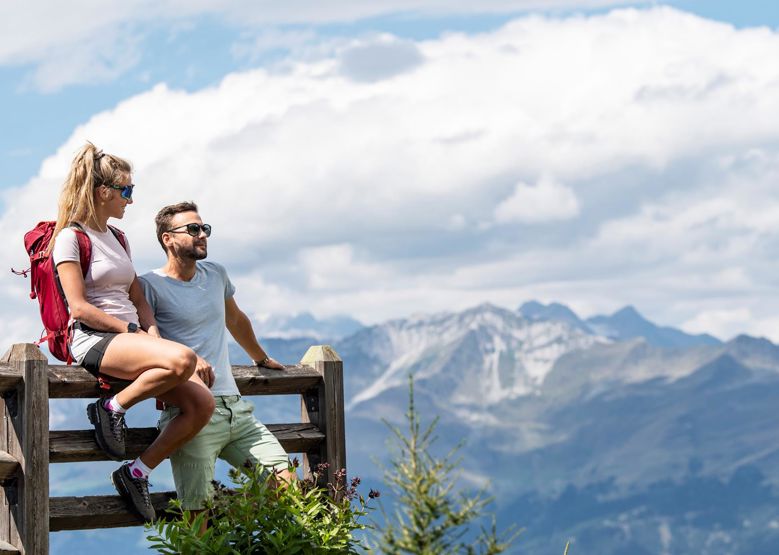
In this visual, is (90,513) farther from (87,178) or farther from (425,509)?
(425,509)

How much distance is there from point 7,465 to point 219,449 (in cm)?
150

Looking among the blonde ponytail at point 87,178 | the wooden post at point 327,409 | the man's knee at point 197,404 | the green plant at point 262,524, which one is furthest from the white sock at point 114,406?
the wooden post at point 327,409

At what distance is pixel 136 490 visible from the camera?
29.9ft

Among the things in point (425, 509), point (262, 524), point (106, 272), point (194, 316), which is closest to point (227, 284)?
point (194, 316)

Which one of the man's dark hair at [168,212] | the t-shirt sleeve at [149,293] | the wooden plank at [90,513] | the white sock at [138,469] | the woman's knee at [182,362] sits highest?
the man's dark hair at [168,212]

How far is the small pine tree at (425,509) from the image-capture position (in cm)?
636

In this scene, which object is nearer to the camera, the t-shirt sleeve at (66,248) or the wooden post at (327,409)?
the t-shirt sleeve at (66,248)

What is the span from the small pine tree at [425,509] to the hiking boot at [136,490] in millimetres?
2635

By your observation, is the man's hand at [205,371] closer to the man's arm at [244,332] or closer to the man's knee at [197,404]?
the man's knee at [197,404]

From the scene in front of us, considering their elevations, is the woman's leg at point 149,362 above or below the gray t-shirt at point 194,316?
below

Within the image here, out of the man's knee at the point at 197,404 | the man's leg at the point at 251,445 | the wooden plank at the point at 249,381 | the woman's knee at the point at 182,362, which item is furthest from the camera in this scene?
the man's leg at the point at 251,445

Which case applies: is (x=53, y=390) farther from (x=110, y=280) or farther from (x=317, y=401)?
(x=317, y=401)

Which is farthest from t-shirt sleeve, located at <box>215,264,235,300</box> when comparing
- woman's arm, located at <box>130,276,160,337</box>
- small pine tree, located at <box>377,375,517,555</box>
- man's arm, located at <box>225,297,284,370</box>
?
small pine tree, located at <box>377,375,517,555</box>

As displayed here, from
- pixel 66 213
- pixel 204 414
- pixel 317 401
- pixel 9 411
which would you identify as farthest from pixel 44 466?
pixel 317 401
